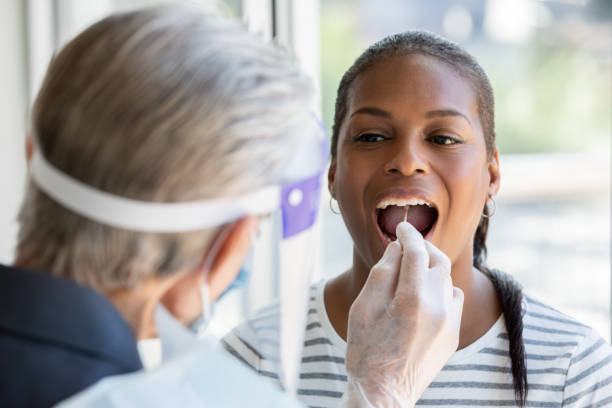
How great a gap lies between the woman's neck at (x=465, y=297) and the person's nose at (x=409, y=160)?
0.64 ft

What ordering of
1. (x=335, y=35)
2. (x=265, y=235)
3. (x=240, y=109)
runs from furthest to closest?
1. (x=335, y=35)
2. (x=265, y=235)
3. (x=240, y=109)

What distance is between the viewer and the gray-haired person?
2.41 feet

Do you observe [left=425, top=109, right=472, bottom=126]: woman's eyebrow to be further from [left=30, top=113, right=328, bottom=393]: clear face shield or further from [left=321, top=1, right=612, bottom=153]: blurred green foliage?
[left=321, top=1, right=612, bottom=153]: blurred green foliage

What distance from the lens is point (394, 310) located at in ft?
3.47

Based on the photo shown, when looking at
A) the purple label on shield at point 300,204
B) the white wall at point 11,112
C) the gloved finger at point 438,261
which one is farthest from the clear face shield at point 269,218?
the white wall at point 11,112

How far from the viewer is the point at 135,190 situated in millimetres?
745

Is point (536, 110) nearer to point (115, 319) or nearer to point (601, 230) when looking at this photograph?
point (601, 230)

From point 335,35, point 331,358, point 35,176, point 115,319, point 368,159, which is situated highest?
point 335,35

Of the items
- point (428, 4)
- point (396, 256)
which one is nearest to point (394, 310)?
point (396, 256)

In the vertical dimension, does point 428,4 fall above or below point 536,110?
above

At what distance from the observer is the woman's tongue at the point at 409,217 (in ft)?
4.47

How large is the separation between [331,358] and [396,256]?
281 millimetres

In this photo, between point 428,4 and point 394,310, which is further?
point 428,4

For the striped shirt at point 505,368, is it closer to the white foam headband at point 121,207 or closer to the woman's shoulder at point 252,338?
the woman's shoulder at point 252,338
